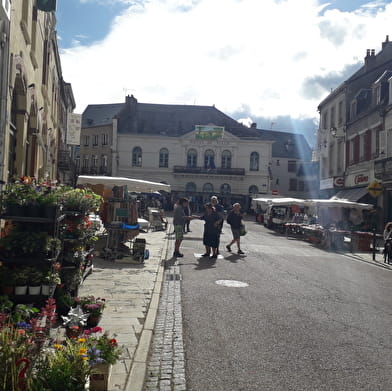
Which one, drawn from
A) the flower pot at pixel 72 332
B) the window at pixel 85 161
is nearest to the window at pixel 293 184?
the window at pixel 85 161

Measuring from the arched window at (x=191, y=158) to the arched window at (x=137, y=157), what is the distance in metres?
5.76

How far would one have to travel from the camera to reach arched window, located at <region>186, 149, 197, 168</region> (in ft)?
186

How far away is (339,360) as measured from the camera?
4902 mm

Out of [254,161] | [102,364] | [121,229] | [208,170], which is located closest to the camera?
[102,364]

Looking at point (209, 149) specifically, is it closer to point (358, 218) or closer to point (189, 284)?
point (358, 218)

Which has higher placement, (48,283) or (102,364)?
(48,283)

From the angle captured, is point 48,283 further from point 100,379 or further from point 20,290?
point 100,379

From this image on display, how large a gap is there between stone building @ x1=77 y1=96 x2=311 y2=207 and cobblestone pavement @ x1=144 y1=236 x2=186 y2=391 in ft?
154

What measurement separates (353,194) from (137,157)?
32528 millimetres

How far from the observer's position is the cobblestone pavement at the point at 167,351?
4.27m

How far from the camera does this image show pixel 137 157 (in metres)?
56.3

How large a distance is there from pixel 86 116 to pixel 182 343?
6039 centimetres

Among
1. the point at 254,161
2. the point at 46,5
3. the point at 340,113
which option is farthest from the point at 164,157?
the point at 46,5

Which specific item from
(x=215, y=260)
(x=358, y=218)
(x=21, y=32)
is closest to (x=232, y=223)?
(x=215, y=260)
